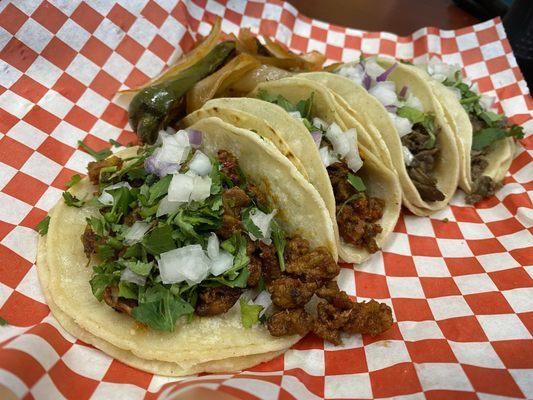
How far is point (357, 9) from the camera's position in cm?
525

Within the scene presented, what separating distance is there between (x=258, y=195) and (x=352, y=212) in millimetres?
651

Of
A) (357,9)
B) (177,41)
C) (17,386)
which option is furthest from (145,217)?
(357,9)

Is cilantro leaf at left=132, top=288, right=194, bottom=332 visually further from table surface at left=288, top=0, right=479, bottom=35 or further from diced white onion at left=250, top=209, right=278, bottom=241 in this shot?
table surface at left=288, top=0, right=479, bottom=35

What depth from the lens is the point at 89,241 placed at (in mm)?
2410

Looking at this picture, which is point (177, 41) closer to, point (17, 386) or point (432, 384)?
point (17, 386)

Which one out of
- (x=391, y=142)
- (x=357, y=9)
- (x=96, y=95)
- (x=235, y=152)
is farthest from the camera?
(x=357, y=9)

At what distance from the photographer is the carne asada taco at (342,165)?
255cm

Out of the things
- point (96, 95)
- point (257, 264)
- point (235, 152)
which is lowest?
point (96, 95)

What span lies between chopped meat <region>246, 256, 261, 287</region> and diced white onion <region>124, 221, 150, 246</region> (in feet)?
1.88

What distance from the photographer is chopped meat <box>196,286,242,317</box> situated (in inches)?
88.6

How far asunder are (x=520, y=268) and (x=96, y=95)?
10.5 feet

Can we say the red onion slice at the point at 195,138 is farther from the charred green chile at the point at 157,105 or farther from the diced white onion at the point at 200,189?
the charred green chile at the point at 157,105

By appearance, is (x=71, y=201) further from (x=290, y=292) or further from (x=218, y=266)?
(x=290, y=292)

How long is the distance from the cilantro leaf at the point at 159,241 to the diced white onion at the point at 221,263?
0.72ft
